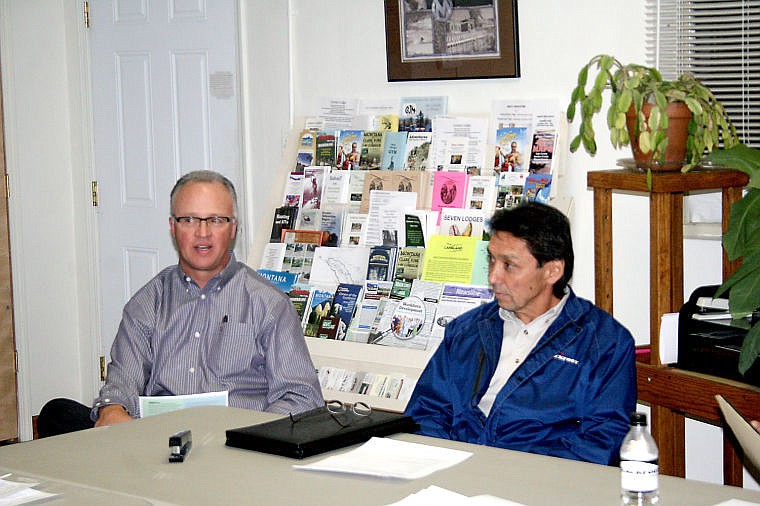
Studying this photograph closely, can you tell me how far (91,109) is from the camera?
5113 millimetres

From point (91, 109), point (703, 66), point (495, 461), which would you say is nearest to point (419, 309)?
point (703, 66)

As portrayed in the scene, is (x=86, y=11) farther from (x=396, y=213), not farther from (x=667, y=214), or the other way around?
(x=667, y=214)

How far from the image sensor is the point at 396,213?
3.89 m

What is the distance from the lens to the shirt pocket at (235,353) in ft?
9.60

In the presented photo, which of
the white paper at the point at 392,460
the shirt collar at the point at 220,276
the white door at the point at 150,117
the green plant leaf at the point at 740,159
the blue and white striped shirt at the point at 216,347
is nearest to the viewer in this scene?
the white paper at the point at 392,460

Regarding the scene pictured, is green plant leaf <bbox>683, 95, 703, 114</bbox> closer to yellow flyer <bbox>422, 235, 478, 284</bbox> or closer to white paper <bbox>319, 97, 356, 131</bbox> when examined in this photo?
yellow flyer <bbox>422, 235, 478, 284</bbox>

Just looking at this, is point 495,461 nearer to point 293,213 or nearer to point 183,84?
point 293,213

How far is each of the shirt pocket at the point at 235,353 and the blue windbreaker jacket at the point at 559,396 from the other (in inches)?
22.6

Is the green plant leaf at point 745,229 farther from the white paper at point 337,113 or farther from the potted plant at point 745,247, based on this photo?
the white paper at point 337,113

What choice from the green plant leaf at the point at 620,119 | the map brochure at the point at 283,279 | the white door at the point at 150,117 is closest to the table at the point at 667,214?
the green plant leaf at the point at 620,119

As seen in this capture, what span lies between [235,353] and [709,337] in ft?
4.52

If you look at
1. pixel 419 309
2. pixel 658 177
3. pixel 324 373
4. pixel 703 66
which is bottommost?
Answer: pixel 324 373

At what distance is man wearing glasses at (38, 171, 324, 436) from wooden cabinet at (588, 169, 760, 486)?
1.00 meters

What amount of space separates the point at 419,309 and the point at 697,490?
202cm
